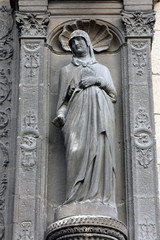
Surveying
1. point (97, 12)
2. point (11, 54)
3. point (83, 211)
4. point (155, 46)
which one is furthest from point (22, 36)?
point (83, 211)

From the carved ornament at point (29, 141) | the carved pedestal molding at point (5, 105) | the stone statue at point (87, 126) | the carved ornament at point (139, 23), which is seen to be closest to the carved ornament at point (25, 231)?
the carved pedestal molding at point (5, 105)

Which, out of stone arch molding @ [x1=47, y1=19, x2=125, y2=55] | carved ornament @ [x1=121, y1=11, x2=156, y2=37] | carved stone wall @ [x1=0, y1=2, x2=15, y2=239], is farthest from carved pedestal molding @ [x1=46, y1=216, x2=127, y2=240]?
carved ornament @ [x1=121, y1=11, x2=156, y2=37]

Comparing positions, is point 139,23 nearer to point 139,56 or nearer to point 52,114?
point 139,56

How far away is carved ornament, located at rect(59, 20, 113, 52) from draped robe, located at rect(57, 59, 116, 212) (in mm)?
678

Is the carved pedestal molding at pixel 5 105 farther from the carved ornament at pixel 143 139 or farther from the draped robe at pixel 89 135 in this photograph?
the carved ornament at pixel 143 139

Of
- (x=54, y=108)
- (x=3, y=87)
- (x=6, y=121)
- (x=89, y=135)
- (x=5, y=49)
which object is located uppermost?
(x=5, y=49)

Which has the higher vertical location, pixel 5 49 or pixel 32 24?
pixel 32 24

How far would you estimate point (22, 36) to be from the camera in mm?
11617

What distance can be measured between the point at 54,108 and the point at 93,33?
56.7 inches

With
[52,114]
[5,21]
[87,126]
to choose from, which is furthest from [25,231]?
[5,21]

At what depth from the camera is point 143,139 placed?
35.8ft

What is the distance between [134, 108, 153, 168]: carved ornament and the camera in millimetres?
10789

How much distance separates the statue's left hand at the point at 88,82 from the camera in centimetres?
1095

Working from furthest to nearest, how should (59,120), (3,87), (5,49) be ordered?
(5,49), (3,87), (59,120)
